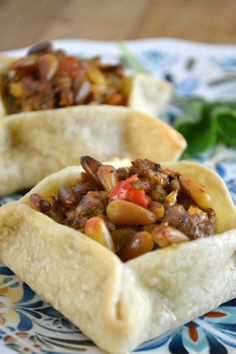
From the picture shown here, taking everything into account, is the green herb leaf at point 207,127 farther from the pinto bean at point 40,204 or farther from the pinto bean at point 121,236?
the pinto bean at point 121,236

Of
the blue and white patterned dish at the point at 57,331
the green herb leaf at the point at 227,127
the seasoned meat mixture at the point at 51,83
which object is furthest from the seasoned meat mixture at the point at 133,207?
the green herb leaf at the point at 227,127

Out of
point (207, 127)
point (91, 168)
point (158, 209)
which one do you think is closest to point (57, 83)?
point (207, 127)

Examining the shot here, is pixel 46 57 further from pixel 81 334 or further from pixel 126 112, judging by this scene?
pixel 81 334

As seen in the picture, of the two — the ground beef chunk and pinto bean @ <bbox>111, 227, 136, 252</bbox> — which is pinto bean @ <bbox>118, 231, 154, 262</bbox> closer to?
pinto bean @ <bbox>111, 227, 136, 252</bbox>

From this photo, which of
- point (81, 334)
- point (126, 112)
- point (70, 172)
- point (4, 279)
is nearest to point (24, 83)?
point (126, 112)

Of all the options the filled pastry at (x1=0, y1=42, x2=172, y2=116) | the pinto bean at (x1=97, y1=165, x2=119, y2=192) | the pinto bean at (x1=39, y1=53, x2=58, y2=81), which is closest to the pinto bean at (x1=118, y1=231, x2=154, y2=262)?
the pinto bean at (x1=97, y1=165, x2=119, y2=192)

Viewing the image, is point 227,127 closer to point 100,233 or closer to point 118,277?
point 100,233
